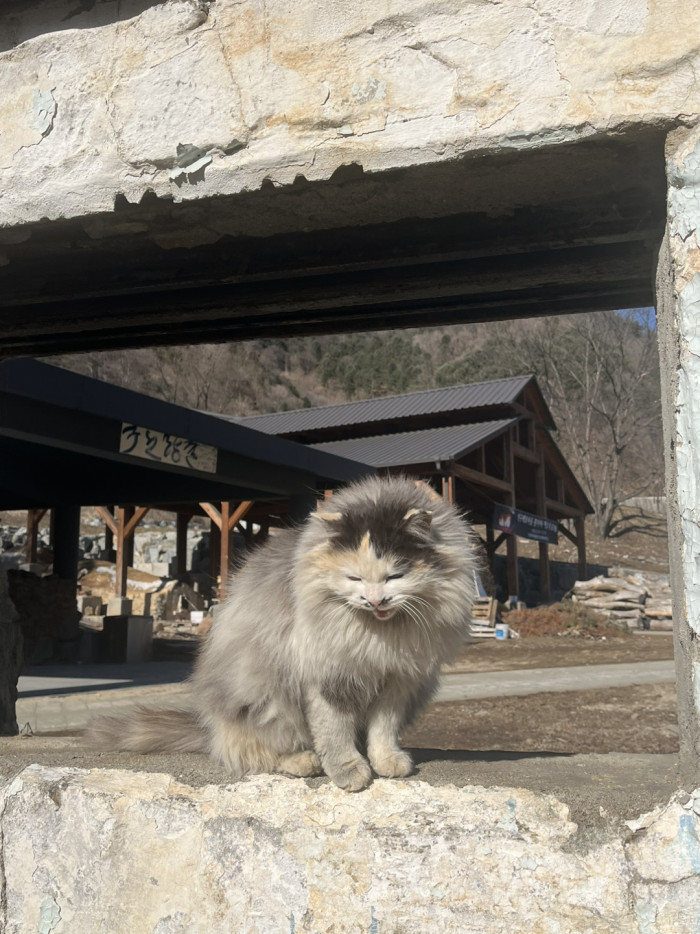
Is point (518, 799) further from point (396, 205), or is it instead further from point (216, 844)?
point (396, 205)

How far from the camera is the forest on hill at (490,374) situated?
3203cm

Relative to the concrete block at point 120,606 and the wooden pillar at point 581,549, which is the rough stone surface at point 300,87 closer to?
the concrete block at point 120,606

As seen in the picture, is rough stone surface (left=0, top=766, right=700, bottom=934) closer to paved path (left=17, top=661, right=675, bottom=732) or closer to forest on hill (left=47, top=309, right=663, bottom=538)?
paved path (left=17, top=661, right=675, bottom=732)

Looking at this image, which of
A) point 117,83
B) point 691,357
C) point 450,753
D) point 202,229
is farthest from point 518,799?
point 117,83

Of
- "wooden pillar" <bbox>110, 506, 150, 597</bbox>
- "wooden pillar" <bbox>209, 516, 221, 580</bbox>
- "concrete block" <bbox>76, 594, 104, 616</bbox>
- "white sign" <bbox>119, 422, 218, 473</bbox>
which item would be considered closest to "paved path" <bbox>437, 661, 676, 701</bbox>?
"white sign" <bbox>119, 422, 218, 473</bbox>

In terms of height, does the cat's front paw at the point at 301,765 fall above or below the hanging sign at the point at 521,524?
below

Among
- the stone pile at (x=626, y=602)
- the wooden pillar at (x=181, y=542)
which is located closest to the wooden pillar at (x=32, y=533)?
the wooden pillar at (x=181, y=542)

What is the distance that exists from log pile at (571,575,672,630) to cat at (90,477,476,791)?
1562 cm

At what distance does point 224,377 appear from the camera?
4416 centimetres

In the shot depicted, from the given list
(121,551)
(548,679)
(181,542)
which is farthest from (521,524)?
(121,551)

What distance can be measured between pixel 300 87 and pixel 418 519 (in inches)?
48.8

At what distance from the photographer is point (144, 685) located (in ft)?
30.2

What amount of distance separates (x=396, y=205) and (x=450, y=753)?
1767mm

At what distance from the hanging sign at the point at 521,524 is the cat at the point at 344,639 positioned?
49.0 feet
